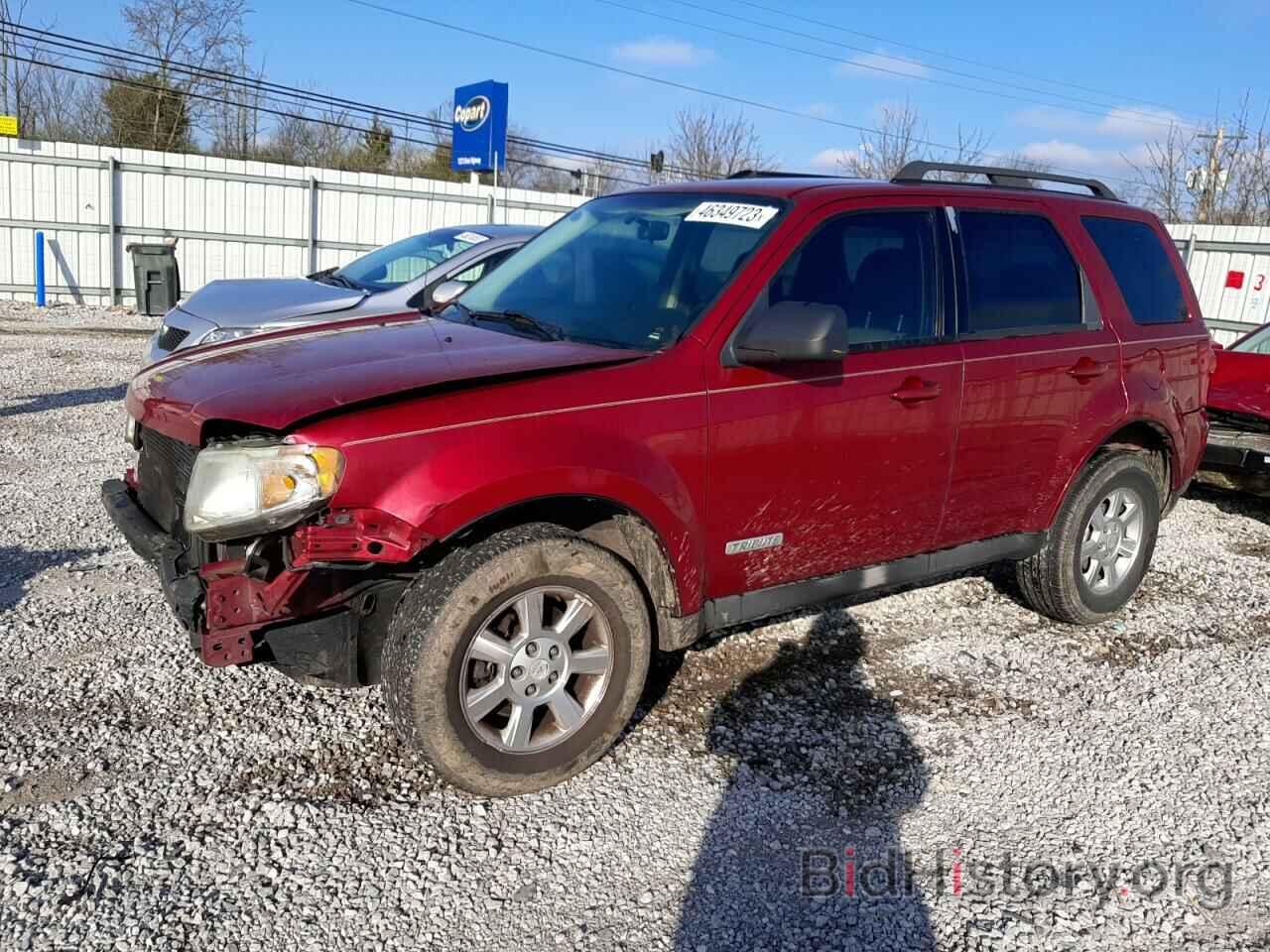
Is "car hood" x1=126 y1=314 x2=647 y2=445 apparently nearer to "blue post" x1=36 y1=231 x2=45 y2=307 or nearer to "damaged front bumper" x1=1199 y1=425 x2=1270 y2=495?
"damaged front bumper" x1=1199 y1=425 x2=1270 y2=495

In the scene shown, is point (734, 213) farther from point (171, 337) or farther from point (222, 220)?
point (222, 220)

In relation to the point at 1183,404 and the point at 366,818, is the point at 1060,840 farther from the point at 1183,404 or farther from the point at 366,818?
the point at 1183,404

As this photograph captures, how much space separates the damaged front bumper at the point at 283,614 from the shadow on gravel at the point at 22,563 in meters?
1.90

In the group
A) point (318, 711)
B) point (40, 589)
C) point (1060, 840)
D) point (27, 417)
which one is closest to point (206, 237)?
point (27, 417)

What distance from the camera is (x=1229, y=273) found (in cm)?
1925

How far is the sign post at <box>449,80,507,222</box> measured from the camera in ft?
76.7

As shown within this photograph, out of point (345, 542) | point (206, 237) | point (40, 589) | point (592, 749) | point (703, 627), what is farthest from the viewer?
point (206, 237)

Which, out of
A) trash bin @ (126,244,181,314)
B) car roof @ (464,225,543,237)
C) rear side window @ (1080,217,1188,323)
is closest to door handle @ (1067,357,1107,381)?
rear side window @ (1080,217,1188,323)

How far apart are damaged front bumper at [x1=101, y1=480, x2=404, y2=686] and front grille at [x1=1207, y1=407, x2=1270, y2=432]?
6.15m

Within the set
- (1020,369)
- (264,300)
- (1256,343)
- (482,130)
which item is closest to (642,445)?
(1020,369)

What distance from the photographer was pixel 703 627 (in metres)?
3.80

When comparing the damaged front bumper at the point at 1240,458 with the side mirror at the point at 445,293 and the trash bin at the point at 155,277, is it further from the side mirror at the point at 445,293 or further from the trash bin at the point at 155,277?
the trash bin at the point at 155,277

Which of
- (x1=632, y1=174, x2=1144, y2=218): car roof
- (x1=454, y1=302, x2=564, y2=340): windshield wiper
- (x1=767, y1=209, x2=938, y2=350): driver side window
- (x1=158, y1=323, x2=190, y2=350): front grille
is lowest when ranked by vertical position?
(x1=158, y1=323, x2=190, y2=350): front grille

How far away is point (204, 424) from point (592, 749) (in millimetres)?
1623
